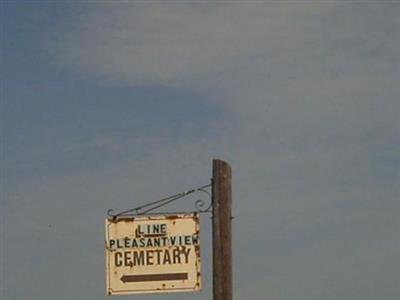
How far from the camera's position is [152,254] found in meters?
15.7

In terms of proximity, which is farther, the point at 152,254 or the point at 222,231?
the point at 152,254

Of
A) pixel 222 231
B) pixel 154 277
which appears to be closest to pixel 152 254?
pixel 154 277

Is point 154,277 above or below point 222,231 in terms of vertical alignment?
below

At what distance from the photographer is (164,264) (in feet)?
51.4

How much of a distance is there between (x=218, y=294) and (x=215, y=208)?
3.29 ft

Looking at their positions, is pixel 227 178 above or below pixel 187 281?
above

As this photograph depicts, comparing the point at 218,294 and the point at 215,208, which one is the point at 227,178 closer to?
the point at 215,208

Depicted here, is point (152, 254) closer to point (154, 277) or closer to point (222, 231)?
point (154, 277)

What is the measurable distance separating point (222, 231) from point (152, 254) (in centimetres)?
88

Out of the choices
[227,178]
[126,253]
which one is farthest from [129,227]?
[227,178]

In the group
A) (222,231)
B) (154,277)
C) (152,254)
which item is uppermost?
(222,231)

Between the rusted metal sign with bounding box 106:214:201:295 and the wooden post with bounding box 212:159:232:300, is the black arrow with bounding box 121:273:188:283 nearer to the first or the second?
the rusted metal sign with bounding box 106:214:201:295

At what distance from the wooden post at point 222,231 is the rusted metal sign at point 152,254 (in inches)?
8.6

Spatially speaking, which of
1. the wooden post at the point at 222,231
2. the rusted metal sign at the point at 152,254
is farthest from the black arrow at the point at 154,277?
the wooden post at the point at 222,231
